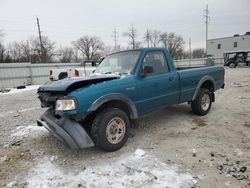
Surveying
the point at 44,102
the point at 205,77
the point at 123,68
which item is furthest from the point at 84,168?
the point at 205,77

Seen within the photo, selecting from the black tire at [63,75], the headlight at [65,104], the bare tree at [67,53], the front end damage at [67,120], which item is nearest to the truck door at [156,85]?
the front end damage at [67,120]

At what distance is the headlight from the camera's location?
11.7 ft

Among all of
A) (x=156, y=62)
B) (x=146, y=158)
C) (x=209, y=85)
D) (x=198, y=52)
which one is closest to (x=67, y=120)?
(x=146, y=158)

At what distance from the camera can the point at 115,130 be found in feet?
13.3

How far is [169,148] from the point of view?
412cm

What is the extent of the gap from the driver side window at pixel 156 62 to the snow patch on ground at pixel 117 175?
6.38 feet

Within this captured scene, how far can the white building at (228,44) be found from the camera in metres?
49.0

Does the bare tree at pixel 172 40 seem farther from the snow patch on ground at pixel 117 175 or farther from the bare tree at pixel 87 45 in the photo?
the snow patch on ground at pixel 117 175

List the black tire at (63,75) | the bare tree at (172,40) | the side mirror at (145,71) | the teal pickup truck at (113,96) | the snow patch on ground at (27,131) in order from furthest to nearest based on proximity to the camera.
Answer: the bare tree at (172,40) < the black tire at (63,75) < the snow patch on ground at (27,131) < the side mirror at (145,71) < the teal pickup truck at (113,96)

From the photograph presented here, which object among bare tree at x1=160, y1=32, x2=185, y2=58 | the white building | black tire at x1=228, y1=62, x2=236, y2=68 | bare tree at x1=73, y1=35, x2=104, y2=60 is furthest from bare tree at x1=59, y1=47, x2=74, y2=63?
black tire at x1=228, y1=62, x2=236, y2=68

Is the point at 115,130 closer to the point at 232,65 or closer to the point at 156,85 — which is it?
the point at 156,85

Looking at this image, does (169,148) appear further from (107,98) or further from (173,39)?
(173,39)

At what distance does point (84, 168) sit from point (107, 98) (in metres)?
1.21

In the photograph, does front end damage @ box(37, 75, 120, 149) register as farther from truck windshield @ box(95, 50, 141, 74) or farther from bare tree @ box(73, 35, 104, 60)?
bare tree @ box(73, 35, 104, 60)
